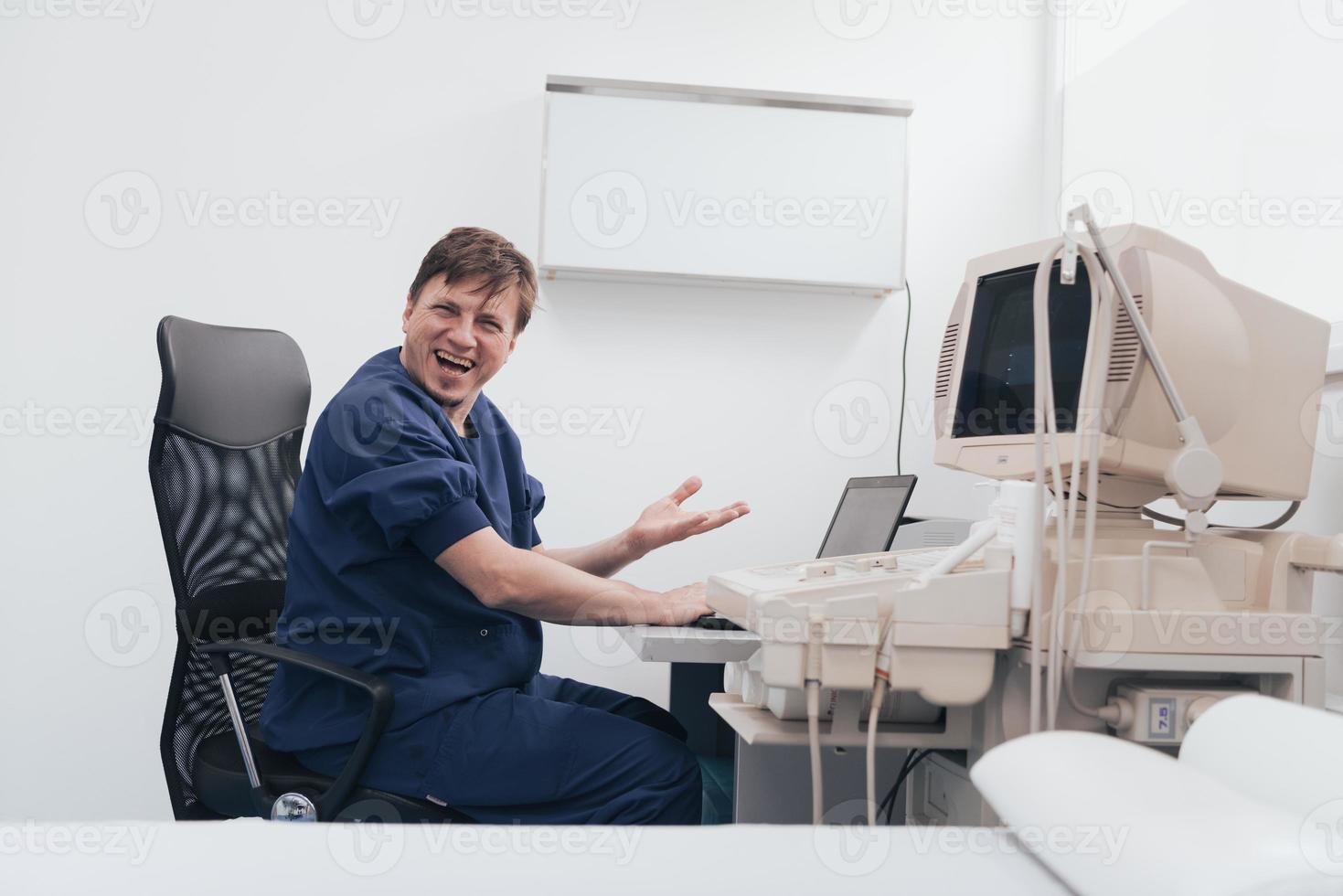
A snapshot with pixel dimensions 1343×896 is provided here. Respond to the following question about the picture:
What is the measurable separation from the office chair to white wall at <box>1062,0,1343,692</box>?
154 centimetres

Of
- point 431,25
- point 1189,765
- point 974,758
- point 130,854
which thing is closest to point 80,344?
point 431,25

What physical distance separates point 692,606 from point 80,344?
5.79ft

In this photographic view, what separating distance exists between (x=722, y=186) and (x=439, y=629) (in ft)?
4.58

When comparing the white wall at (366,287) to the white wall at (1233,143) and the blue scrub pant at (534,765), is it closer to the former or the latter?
the white wall at (1233,143)

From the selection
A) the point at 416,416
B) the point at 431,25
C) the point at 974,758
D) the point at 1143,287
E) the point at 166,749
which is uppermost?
the point at 431,25

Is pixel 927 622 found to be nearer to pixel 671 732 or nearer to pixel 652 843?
pixel 652 843

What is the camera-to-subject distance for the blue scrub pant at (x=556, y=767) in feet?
4.39

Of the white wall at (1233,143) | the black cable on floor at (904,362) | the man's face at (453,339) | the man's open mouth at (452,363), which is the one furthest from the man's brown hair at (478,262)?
the white wall at (1233,143)

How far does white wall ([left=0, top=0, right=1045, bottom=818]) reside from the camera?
7.77 ft

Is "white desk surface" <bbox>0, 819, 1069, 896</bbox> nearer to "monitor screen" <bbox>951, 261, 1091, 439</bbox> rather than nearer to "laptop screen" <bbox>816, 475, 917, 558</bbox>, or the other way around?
"monitor screen" <bbox>951, 261, 1091, 439</bbox>

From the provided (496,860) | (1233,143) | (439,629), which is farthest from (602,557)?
(1233,143)

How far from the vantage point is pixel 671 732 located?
5.53 ft

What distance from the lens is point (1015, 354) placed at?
133 cm

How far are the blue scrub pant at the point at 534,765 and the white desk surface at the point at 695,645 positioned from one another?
0.61ft
